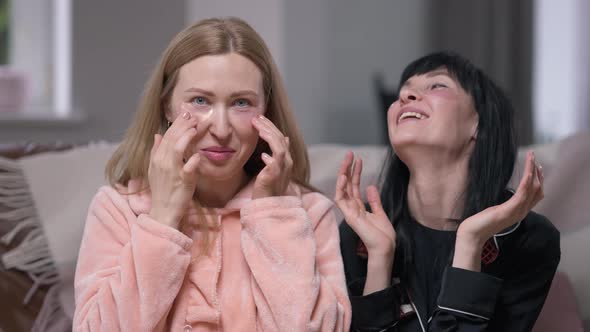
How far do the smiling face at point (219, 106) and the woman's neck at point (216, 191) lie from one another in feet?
0.18

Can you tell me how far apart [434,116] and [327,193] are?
485 mm

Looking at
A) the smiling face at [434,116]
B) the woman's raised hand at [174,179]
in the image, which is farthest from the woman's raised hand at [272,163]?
the smiling face at [434,116]

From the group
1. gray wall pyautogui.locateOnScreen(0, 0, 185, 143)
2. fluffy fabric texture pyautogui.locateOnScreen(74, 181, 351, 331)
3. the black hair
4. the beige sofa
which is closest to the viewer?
fluffy fabric texture pyautogui.locateOnScreen(74, 181, 351, 331)

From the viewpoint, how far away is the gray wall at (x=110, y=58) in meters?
3.18

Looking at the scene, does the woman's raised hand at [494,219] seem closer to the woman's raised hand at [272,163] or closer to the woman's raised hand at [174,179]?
the woman's raised hand at [272,163]

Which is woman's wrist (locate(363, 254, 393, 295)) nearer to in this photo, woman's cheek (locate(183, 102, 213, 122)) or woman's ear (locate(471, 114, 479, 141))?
woman's ear (locate(471, 114, 479, 141))

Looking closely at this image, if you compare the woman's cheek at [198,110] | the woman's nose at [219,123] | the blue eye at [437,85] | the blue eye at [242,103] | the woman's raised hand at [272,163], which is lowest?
the woman's raised hand at [272,163]

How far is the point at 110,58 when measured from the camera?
3258 millimetres

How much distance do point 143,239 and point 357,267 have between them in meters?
0.44

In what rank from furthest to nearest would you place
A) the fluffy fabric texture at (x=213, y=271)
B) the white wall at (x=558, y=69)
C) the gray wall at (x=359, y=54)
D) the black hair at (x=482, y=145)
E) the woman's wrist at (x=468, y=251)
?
the white wall at (x=558, y=69) → the gray wall at (x=359, y=54) → the black hair at (x=482, y=145) → the woman's wrist at (x=468, y=251) → the fluffy fabric texture at (x=213, y=271)

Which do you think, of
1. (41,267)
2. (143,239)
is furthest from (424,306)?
(41,267)

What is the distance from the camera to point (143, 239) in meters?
1.15

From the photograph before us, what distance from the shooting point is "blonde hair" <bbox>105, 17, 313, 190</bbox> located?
49.7 inches

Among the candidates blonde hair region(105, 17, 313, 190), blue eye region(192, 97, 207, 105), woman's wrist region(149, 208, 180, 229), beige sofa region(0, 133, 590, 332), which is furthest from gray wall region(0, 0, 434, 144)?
woman's wrist region(149, 208, 180, 229)
